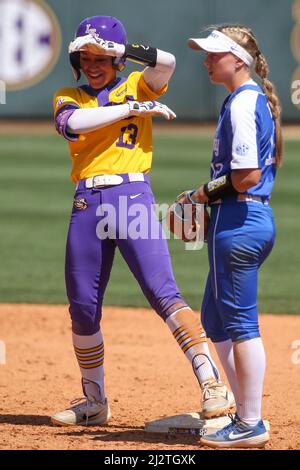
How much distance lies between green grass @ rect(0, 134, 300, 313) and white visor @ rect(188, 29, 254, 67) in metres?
3.86

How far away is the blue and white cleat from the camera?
4398 mm

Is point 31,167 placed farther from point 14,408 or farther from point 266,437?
point 266,437

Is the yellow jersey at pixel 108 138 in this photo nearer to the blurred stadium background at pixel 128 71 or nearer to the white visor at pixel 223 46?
the white visor at pixel 223 46

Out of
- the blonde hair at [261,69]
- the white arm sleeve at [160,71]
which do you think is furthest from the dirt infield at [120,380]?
the white arm sleeve at [160,71]

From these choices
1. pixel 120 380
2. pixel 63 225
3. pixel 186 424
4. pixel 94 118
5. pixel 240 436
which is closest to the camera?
pixel 240 436

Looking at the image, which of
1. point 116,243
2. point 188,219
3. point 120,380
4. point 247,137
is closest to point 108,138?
point 116,243

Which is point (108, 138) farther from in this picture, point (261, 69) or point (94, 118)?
point (261, 69)

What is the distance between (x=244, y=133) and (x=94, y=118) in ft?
2.71

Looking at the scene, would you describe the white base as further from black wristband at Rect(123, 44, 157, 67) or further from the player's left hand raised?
black wristband at Rect(123, 44, 157, 67)

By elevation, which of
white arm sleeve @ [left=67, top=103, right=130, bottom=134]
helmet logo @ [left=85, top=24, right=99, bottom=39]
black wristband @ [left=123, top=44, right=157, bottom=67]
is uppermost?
helmet logo @ [left=85, top=24, right=99, bottom=39]

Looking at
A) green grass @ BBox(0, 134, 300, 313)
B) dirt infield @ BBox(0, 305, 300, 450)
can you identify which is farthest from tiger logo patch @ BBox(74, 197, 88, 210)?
green grass @ BBox(0, 134, 300, 313)

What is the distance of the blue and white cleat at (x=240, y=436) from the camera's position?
440 cm

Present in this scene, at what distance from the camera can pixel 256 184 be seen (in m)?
4.26

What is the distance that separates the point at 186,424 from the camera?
16.0 feet
